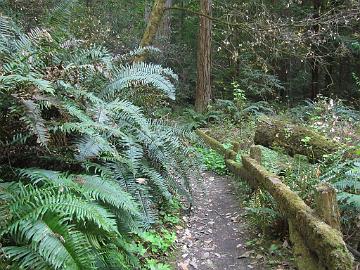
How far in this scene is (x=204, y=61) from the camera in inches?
593

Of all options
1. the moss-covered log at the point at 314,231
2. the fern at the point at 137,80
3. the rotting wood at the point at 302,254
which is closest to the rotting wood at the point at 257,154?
the moss-covered log at the point at 314,231

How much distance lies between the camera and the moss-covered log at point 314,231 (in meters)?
3.07

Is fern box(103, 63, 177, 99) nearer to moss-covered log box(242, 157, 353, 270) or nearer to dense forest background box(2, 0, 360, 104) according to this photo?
moss-covered log box(242, 157, 353, 270)

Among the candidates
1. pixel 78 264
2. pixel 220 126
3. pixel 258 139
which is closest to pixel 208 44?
pixel 220 126

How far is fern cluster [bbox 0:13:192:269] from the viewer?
2.57m

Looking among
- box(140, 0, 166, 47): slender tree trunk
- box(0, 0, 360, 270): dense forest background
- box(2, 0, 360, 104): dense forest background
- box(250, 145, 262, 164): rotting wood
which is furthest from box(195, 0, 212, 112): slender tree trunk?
box(250, 145, 262, 164): rotting wood

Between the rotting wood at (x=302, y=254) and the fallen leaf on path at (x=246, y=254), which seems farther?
the fallen leaf on path at (x=246, y=254)

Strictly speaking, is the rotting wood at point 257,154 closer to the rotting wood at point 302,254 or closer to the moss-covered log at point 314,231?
the moss-covered log at point 314,231

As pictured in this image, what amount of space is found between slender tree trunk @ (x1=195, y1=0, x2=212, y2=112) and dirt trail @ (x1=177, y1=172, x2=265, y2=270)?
8856 millimetres

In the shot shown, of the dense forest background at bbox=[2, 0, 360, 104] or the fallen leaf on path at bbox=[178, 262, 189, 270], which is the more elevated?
the dense forest background at bbox=[2, 0, 360, 104]

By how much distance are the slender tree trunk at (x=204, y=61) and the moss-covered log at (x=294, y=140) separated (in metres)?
6.79

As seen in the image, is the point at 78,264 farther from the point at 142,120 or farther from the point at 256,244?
the point at 256,244

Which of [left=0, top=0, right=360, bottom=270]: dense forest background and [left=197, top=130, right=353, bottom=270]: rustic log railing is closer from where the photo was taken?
[left=0, top=0, right=360, bottom=270]: dense forest background

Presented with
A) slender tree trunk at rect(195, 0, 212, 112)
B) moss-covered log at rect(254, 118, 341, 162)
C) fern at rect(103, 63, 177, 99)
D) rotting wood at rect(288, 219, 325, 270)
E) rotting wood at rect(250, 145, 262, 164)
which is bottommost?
rotting wood at rect(288, 219, 325, 270)
